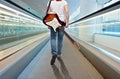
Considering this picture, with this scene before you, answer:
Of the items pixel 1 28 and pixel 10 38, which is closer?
pixel 1 28

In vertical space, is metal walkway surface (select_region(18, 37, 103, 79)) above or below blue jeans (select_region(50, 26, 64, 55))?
below

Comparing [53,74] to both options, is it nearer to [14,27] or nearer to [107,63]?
[107,63]

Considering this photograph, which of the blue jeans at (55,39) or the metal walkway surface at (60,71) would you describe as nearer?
the metal walkway surface at (60,71)

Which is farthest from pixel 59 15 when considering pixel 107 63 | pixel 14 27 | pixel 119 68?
pixel 119 68

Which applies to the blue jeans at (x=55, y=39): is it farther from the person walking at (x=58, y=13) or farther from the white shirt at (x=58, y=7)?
the white shirt at (x=58, y=7)

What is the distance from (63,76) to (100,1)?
7838 millimetres

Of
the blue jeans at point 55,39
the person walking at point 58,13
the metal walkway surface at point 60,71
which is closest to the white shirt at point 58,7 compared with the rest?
the person walking at point 58,13

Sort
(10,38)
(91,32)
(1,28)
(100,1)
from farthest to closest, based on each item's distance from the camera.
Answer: (100,1) < (91,32) < (10,38) < (1,28)

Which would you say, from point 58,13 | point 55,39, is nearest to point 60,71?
point 55,39

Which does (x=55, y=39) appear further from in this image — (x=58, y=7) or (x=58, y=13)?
(x=58, y=7)

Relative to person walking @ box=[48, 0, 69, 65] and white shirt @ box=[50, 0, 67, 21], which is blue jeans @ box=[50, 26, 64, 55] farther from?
white shirt @ box=[50, 0, 67, 21]

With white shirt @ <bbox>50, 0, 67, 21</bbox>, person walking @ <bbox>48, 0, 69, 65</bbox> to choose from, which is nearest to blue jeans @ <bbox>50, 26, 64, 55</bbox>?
person walking @ <bbox>48, 0, 69, 65</bbox>

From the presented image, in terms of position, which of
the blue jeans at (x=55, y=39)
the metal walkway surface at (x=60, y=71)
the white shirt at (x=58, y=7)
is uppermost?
the white shirt at (x=58, y=7)

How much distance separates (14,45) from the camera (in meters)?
3.40
